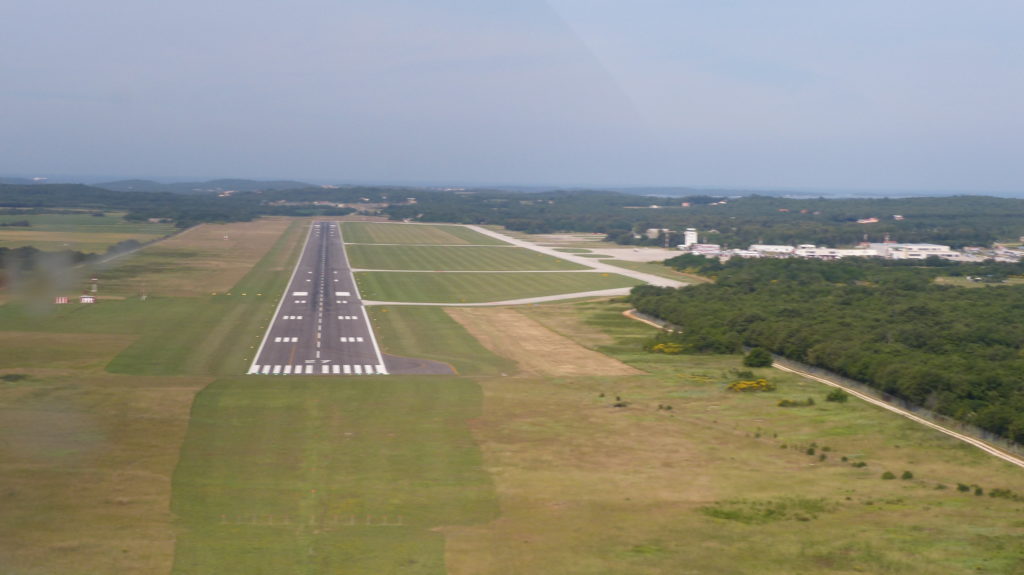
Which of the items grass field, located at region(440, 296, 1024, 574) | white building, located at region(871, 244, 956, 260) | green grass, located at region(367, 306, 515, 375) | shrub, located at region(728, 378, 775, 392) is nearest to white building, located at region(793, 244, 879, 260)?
white building, located at region(871, 244, 956, 260)

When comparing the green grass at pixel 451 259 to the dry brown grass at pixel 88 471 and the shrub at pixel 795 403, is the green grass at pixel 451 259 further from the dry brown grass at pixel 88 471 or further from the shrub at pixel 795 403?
the shrub at pixel 795 403

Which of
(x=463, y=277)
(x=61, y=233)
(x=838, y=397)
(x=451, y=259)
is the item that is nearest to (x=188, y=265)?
(x=463, y=277)

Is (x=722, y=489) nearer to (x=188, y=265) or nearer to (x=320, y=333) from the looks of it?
(x=320, y=333)

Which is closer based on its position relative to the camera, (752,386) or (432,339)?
(752,386)

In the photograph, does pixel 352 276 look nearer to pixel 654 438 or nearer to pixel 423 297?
pixel 423 297

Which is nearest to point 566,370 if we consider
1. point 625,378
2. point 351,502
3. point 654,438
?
point 625,378

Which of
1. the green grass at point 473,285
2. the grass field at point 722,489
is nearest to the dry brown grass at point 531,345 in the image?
the grass field at point 722,489
